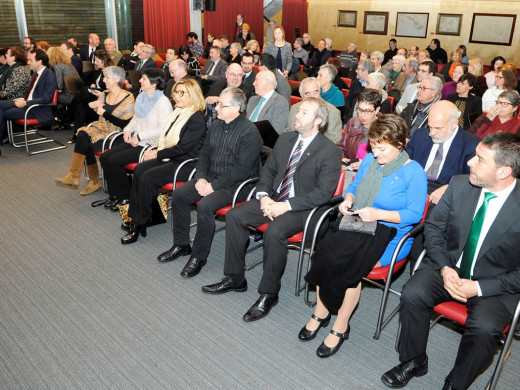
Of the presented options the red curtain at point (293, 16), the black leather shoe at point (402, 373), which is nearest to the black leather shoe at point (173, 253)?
the black leather shoe at point (402, 373)

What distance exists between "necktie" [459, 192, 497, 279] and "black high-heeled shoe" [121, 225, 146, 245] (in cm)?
268

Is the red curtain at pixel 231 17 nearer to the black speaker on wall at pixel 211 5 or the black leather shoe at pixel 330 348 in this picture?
the black speaker on wall at pixel 211 5

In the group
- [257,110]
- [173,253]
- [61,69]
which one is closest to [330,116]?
[257,110]

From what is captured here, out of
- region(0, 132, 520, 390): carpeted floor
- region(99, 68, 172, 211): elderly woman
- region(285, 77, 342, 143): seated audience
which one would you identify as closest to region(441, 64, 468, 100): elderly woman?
region(285, 77, 342, 143): seated audience

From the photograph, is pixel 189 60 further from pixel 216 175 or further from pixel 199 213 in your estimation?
pixel 199 213

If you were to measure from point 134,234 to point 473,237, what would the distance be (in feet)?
9.02

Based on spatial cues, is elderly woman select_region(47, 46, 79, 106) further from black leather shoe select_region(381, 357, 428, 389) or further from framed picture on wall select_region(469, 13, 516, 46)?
framed picture on wall select_region(469, 13, 516, 46)

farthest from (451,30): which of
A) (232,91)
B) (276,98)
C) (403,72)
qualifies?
(232,91)

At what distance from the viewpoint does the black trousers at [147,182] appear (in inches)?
152

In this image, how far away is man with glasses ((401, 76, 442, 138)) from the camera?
14.4 feet

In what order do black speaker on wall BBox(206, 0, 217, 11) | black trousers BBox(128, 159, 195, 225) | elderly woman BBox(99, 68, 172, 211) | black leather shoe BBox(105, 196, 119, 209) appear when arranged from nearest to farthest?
black trousers BBox(128, 159, 195, 225), elderly woman BBox(99, 68, 172, 211), black leather shoe BBox(105, 196, 119, 209), black speaker on wall BBox(206, 0, 217, 11)

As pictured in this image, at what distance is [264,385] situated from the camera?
2.45 m

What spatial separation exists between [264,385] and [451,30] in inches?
465

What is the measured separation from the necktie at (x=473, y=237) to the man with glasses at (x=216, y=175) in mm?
1705
